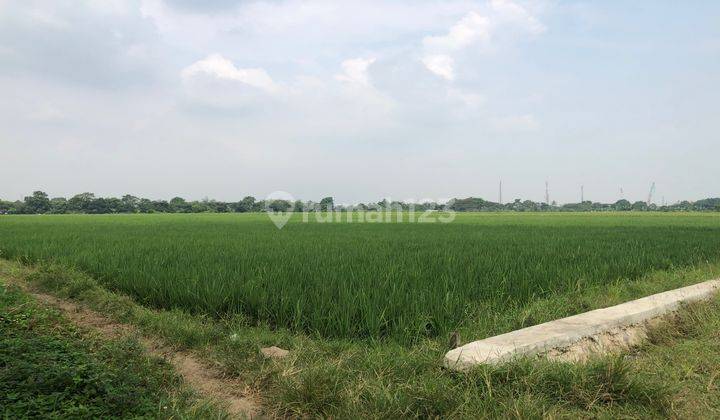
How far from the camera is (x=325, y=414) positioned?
8.28 feet

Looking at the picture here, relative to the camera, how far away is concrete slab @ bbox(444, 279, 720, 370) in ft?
9.70

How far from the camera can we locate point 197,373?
318cm

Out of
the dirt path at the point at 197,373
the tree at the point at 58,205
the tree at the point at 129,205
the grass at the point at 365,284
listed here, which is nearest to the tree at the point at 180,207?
the tree at the point at 129,205

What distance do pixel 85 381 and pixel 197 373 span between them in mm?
793

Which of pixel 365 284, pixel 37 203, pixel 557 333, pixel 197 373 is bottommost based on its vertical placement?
pixel 197 373

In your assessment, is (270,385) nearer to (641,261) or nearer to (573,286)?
(573,286)

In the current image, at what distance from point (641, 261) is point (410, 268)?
4.86 metres

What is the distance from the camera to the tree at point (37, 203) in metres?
76.8

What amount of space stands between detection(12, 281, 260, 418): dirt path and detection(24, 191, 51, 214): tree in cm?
9101

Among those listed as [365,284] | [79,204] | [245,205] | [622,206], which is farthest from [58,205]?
[622,206]

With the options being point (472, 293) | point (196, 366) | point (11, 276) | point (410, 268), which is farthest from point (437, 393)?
point (11, 276)

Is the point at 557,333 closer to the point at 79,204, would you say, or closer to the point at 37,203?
the point at 79,204

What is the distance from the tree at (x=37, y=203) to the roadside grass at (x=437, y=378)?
9252cm

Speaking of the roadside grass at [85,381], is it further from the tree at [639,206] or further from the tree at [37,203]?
the tree at [639,206]
